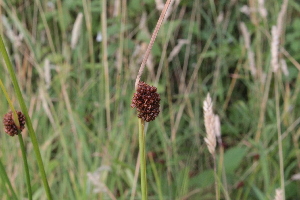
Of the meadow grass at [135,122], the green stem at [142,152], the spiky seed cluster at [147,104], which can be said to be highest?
the meadow grass at [135,122]

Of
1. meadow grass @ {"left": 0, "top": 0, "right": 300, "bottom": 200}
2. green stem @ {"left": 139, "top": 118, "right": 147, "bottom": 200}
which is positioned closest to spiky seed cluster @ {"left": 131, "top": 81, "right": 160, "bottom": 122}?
green stem @ {"left": 139, "top": 118, "right": 147, "bottom": 200}

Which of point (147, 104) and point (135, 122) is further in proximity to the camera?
point (135, 122)

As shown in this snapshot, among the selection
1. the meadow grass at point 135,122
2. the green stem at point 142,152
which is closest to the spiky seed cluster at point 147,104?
the green stem at point 142,152

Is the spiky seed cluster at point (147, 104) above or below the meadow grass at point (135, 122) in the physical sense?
below

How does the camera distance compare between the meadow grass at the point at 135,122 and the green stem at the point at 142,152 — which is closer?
the green stem at the point at 142,152

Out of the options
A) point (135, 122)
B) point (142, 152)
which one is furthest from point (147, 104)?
point (135, 122)

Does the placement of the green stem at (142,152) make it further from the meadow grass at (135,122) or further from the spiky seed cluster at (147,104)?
the meadow grass at (135,122)

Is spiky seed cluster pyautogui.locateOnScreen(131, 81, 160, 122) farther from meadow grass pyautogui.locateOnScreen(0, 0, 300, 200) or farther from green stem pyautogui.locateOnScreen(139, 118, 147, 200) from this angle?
meadow grass pyautogui.locateOnScreen(0, 0, 300, 200)

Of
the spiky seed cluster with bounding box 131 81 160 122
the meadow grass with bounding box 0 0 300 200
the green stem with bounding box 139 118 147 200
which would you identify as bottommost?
the green stem with bounding box 139 118 147 200

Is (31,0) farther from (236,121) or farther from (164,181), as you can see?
(164,181)

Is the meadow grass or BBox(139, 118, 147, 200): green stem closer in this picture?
BBox(139, 118, 147, 200): green stem

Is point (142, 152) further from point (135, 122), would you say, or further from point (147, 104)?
point (135, 122)

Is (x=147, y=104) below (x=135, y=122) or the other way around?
below
